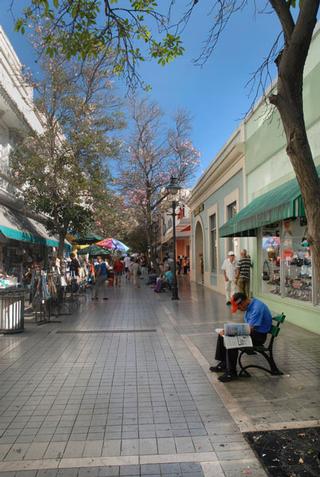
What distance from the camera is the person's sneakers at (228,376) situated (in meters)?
5.59

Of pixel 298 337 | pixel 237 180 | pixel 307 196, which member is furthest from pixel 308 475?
pixel 237 180

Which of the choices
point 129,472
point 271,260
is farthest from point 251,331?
point 271,260

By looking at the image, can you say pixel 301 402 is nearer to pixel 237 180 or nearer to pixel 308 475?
pixel 308 475

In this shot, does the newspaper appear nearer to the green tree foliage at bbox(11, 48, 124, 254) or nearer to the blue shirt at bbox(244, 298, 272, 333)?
the blue shirt at bbox(244, 298, 272, 333)

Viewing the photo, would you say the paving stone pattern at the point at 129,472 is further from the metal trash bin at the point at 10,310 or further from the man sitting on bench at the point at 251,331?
the metal trash bin at the point at 10,310

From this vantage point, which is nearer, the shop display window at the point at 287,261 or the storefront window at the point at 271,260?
the shop display window at the point at 287,261

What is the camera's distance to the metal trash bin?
29.3 feet

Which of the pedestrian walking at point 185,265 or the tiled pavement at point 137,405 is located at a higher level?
the pedestrian walking at point 185,265

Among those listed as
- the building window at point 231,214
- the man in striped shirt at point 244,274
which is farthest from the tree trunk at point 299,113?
the building window at point 231,214

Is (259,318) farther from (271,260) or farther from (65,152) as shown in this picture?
(65,152)

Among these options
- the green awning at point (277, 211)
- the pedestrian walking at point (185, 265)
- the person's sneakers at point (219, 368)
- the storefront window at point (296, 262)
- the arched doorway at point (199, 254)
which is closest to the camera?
the person's sneakers at point (219, 368)

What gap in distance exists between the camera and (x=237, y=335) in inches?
222

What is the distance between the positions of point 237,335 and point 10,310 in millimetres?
5464

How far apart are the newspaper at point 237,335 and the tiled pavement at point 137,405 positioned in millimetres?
532
